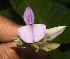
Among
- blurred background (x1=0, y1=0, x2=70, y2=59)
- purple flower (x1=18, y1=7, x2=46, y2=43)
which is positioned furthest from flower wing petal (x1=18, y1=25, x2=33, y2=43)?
blurred background (x1=0, y1=0, x2=70, y2=59)

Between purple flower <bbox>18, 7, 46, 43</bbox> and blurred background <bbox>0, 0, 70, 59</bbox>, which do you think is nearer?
purple flower <bbox>18, 7, 46, 43</bbox>

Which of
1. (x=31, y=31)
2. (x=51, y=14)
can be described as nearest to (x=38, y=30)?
(x=31, y=31)

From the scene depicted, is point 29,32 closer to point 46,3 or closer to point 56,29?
point 56,29

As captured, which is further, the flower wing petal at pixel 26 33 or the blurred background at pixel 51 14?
the blurred background at pixel 51 14

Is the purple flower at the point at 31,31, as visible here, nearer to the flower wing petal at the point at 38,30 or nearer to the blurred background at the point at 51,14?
the flower wing petal at the point at 38,30

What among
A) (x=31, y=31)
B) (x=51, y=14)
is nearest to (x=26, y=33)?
(x=31, y=31)

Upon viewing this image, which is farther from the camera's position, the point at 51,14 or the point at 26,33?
the point at 51,14

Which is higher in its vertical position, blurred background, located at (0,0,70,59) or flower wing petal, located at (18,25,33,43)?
blurred background, located at (0,0,70,59)

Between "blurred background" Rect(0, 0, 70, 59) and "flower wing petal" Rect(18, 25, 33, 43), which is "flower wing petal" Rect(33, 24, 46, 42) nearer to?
"flower wing petal" Rect(18, 25, 33, 43)

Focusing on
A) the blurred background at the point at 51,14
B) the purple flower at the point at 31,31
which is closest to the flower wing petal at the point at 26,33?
the purple flower at the point at 31,31

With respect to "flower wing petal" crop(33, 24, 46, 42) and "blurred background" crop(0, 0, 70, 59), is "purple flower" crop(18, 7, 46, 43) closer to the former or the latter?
"flower wing petal" crop(33, 24, 46, 42)

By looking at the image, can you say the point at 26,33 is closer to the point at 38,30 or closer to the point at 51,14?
the point at 38,30
